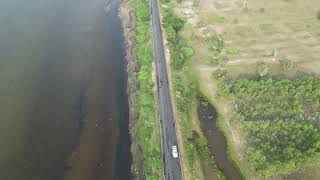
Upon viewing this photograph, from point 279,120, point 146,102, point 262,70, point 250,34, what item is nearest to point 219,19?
point 250,34

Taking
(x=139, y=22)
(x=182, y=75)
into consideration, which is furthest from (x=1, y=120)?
(x=139, y=22)

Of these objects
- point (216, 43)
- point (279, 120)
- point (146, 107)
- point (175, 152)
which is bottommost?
point (175, 152)

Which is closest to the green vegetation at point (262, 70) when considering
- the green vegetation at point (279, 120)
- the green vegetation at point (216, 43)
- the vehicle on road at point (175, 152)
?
the green vegetation at point (279, 120)

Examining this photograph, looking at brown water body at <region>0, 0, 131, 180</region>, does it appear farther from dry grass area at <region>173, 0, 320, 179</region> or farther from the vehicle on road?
dry grass area at <region>173, 0, 320, 179</region>

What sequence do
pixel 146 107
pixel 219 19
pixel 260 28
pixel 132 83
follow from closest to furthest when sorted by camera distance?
pixel 146 107
pixel 132 83
pixel 260 28
pixel 219 19

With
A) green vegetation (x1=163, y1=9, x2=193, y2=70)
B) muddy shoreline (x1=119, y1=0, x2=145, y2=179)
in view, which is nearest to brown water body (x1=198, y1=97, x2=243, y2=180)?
green vegetation (x1=163, y1=9, x2=193, y2=70)

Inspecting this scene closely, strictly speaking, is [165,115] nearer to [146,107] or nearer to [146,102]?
[146,107]
